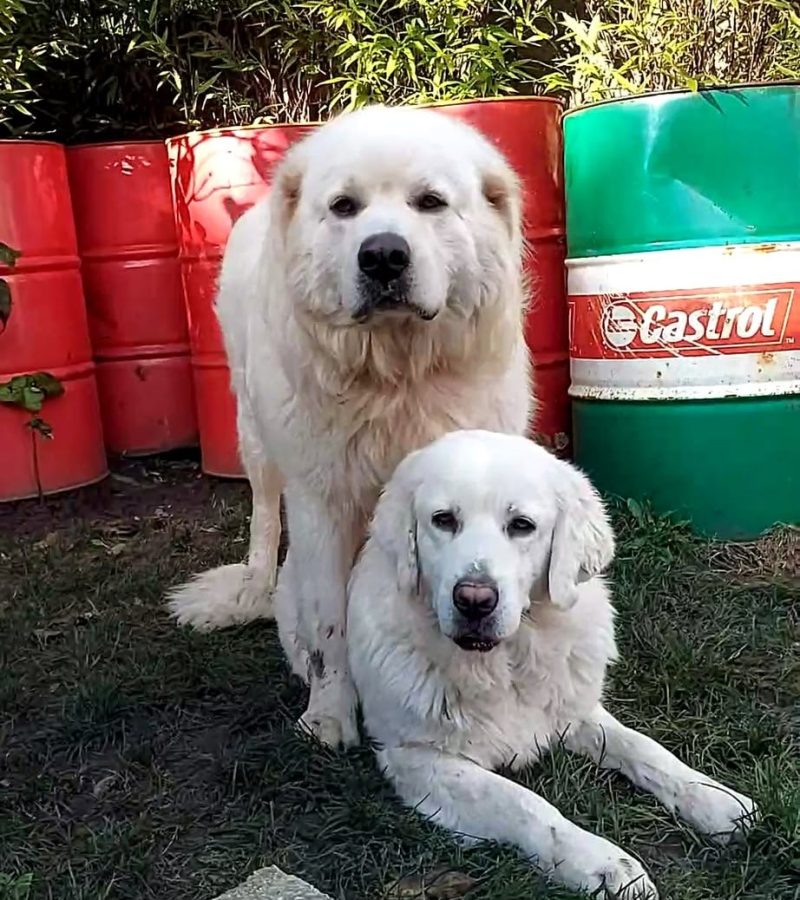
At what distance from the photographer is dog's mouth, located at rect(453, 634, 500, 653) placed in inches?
78.9

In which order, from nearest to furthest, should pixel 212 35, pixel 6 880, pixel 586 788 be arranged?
pixel 6 880 → pixel 586 788 → pixel 212 35

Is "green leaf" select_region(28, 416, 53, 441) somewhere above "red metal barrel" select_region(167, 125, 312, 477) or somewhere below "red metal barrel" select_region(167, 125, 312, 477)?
below

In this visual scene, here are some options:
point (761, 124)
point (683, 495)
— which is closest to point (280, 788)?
point (683, 495)

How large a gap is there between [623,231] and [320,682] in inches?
72.6

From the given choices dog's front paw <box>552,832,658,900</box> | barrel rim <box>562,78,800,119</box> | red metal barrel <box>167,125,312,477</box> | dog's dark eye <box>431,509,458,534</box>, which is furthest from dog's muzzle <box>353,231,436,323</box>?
red metal barrel <box>167,125,312,477</box>

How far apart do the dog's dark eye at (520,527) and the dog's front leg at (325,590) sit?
60 cm

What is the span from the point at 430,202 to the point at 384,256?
0.72 feet

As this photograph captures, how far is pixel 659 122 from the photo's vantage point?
11.2 feet

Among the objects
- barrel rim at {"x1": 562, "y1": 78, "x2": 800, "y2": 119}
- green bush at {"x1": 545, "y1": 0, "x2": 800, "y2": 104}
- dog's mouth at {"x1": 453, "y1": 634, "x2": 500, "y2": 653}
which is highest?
green bush at {"x1": 545, "y1": 0, "x2": 800, "y2": 104}

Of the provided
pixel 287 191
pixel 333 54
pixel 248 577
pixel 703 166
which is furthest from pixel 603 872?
pixel 333 54

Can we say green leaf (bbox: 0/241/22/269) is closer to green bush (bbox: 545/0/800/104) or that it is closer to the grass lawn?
the grass lawn

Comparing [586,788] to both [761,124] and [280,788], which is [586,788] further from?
[761,124]

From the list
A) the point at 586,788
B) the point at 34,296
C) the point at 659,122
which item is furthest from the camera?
the point at 34,296

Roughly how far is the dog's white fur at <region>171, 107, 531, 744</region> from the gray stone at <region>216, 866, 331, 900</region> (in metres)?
0.59
